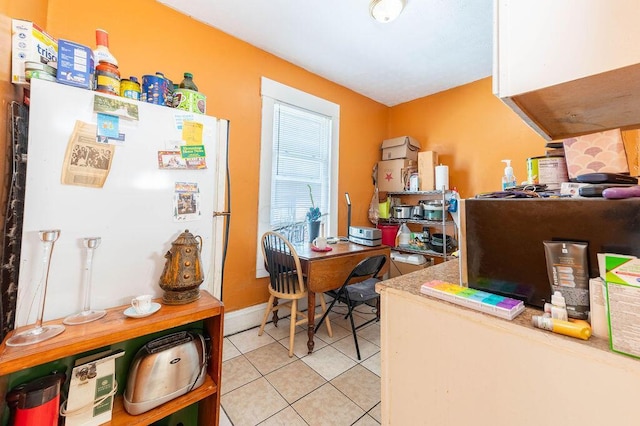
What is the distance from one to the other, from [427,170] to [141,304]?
2.93 meters

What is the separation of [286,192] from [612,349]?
2453mm

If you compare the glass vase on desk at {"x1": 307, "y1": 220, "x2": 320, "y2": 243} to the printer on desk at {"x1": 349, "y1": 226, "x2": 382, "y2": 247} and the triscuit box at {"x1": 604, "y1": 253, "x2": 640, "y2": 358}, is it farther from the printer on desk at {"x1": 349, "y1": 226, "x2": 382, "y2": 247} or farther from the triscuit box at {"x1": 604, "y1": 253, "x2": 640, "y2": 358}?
the triscuit box at {"x1": 604, "y1": 253, "x2": 640, "y2": 358}

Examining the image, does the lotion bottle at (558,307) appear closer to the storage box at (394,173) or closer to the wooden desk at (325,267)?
the wooden desk at (325,267)

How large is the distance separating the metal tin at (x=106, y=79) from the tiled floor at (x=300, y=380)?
1.67 meters

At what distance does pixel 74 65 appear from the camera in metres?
0.95

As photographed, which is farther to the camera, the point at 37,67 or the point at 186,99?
the point at 186,99

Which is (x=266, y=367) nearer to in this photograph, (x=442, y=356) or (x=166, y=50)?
(x=442, y=356)

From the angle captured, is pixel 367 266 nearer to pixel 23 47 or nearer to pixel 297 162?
pixel 297 162

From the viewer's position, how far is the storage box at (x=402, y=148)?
322 cm

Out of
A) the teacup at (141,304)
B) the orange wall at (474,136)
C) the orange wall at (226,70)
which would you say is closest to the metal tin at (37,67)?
the teacup at (141,304)

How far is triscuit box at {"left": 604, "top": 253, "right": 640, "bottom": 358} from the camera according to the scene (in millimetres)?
437

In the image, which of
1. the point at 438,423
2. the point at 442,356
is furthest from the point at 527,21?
the point at 438,423

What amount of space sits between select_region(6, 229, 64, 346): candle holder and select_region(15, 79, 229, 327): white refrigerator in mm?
16

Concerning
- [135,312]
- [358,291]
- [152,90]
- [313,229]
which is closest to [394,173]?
[313,229]
